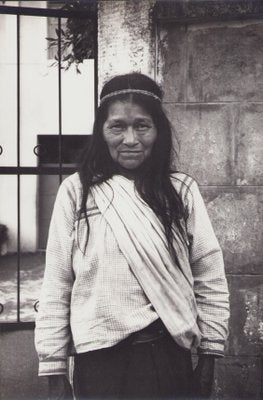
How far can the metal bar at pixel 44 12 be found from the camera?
3438 mm

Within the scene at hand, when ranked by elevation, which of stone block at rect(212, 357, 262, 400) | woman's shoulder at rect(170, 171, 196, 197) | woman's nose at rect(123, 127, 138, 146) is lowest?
stone block at rect(212, 357, 262, 400)

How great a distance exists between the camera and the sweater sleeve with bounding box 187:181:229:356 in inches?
85.4

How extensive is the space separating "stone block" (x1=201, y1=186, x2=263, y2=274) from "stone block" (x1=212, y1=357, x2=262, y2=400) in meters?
0.54

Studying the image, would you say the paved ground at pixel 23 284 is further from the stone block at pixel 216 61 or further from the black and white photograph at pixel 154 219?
the stone block at pixel 216 61

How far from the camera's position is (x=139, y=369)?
200cm

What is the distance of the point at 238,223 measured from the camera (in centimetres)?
328

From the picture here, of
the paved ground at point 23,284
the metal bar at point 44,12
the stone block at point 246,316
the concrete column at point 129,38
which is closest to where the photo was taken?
the concrete column at point 129,38

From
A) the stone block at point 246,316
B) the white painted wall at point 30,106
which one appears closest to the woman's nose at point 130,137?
the stone block at point 246,316

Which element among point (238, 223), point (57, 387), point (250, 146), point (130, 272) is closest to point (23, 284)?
point (238, 223)

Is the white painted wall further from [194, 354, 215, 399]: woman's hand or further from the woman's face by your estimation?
[194, 354, 215, 399]: woman's hand

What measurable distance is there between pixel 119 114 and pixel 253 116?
4.37ft

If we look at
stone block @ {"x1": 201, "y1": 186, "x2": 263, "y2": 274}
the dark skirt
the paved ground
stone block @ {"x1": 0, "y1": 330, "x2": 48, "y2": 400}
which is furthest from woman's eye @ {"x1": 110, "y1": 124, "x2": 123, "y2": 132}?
the paved ground

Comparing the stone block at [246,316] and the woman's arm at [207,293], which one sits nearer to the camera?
the woman's arm at [207,293]

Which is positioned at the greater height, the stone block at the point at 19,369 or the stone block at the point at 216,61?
the stone block at the point at 216,61
